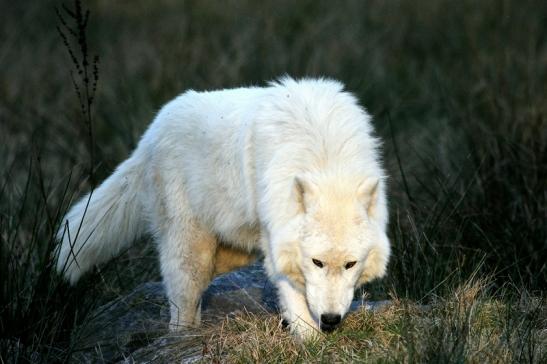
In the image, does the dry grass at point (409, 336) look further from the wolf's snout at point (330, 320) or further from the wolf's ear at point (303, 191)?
the wolf's ear at point (303, 191)

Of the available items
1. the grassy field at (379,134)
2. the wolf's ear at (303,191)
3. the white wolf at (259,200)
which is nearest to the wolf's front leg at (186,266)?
the white wolf at (259,200)

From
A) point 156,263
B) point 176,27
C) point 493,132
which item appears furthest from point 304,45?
point 156,263

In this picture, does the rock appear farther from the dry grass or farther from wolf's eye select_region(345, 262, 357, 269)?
wolf's eye select_region(345, 262, 357, 269)

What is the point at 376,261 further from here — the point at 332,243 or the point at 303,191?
the point at 303,191

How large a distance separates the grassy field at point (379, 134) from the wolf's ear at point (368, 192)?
23.4 inches

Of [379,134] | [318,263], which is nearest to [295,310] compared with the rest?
[318,263]

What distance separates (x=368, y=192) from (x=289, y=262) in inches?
23.9

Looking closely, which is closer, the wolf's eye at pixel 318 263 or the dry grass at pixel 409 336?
the dry grass at pixel 409 336

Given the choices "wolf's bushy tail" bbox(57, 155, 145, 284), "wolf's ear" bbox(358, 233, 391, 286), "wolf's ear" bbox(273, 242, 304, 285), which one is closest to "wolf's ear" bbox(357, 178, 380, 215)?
Result: "wolf's ear" bbox(358, 233, 391, 286)

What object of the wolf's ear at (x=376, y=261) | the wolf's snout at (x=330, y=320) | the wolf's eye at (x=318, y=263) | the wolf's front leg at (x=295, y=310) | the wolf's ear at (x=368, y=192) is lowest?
the wolf's front leg at (x=295, y=310)

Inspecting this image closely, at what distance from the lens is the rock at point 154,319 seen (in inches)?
216

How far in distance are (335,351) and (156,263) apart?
3.03m

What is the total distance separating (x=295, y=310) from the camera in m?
5.44

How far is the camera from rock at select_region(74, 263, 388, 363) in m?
5.48
